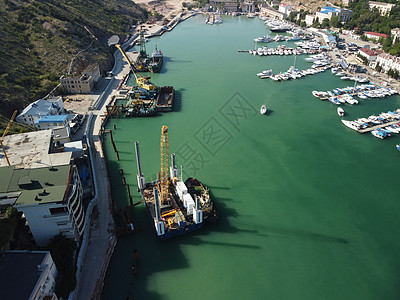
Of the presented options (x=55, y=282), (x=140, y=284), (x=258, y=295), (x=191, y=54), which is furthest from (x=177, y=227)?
(x=191, y=54)

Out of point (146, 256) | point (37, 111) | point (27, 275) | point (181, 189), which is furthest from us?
point (37, 111)

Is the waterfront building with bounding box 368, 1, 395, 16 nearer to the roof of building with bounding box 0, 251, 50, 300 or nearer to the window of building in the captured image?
the window of building

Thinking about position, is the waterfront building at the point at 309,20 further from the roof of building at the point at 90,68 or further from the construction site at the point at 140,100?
the roof of building at the point at 90,68

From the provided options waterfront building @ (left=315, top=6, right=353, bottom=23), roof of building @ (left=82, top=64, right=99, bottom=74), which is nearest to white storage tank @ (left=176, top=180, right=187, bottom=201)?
roof of building @ (left=82, top=64, right=99, bottom=74)

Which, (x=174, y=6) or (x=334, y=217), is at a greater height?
(x=174, y=6)

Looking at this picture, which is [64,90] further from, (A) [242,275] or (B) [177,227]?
(A) [242,275]

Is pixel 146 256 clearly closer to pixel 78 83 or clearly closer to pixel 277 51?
pixel 78 83

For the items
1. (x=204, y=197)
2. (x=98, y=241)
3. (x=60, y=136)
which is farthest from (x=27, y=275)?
(x=60, y=136)

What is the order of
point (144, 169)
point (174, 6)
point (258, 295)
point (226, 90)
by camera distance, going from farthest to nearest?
point (174, 6)
point (226, 90)
point (144, 169)
point (258, 295)
